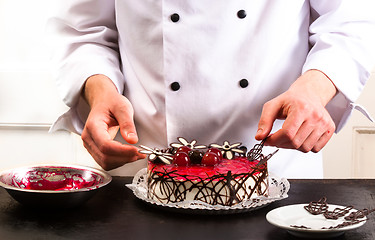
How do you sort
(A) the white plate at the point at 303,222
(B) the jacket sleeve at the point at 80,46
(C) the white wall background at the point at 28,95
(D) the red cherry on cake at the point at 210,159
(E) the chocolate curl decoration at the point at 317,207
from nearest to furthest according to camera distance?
(A) the white plate at the point at 303,222 → (E) the chocolate curl decoration at the point at 317,207 → (D) the red cherry on cake at the point at 210,159 → (B) the jacket sleeve at the point at 80,46 → (C) the white wall background at the point at 28,95

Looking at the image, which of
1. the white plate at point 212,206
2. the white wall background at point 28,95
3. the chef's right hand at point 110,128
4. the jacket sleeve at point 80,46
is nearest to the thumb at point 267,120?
the white plate at point 212,206

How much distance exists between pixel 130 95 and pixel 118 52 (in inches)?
7.2

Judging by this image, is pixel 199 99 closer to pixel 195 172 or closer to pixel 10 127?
pixel 195 172

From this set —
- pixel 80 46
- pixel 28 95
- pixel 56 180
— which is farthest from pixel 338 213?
pixel 28 95

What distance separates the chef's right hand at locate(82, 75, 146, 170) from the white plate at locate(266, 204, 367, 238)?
29 centimetres

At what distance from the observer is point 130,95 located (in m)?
1.46

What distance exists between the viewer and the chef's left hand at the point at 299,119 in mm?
1076

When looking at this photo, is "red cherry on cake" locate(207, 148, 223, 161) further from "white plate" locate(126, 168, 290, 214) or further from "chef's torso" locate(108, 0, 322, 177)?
"chef's torso" locate(108, 0, 322, 177)

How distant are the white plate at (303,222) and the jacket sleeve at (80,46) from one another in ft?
2.07

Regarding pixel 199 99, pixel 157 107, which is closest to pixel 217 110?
pixel 199 99

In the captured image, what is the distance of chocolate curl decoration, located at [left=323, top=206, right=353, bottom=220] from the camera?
2.99ft

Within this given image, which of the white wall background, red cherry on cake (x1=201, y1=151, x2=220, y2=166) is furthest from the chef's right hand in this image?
the white wall background

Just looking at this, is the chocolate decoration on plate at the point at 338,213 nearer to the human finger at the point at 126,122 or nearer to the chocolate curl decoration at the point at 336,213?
the chocolate curl decoration at the point at 336,213

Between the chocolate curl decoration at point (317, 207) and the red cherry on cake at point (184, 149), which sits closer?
the chocolate curl decoration at point (317, 207)
